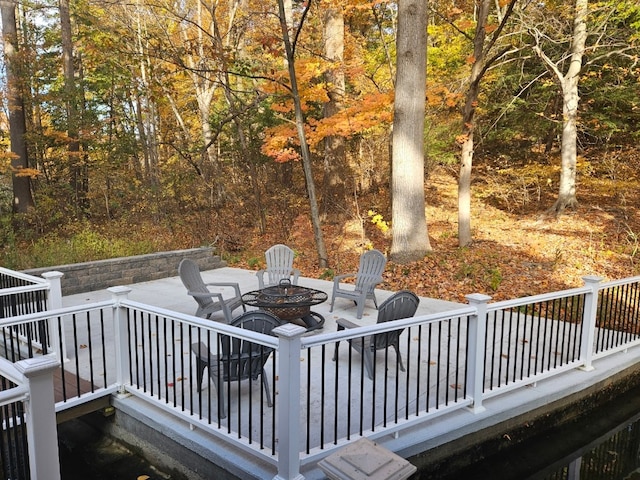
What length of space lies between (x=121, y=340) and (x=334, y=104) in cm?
939

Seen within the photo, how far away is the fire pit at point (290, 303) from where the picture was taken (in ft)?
15.6

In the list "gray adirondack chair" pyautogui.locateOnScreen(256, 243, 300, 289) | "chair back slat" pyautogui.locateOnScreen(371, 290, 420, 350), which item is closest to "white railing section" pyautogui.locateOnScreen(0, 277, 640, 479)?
"chair back slat" pyautogui.locateOnScreen(371, 290, 420, 350)

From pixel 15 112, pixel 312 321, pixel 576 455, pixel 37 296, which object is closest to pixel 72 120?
pixel 15 112

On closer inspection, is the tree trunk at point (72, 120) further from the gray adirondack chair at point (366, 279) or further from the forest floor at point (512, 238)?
the gray adirondack chair at point (366, 279)

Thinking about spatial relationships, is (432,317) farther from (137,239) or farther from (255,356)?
(137,239)

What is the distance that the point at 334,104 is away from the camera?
1149 cm

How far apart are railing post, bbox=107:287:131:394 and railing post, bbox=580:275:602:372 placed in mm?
3975

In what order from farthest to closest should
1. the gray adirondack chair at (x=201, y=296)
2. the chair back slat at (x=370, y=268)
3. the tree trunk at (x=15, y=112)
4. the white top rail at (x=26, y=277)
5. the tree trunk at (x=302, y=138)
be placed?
the tree trunk at (x=15, y=112) → the tree trunk at (x=302, y=138) → the chair back slat at (x=370, y=268) → the gray adirondack chair at (x=201, y=296) → the white top rail at (x=26, y=277)

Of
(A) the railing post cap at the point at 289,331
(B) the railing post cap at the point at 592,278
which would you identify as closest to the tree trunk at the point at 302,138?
(B) the railing post cap at the point at 592,278

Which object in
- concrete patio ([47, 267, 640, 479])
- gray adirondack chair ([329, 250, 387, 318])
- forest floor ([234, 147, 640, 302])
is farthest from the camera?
forest floor ([234, 147, 640, 302])

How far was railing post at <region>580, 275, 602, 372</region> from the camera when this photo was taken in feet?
12.9

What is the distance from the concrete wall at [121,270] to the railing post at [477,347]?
6356mm

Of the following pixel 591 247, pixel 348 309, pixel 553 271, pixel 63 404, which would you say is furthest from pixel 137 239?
pixel 591 247

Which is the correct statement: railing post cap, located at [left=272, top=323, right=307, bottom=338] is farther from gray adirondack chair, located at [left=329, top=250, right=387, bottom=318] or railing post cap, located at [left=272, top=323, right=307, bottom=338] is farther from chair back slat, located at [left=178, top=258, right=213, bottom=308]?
gray adirondack chair, located at [left=329, top=250, right=387, bottom=318]
